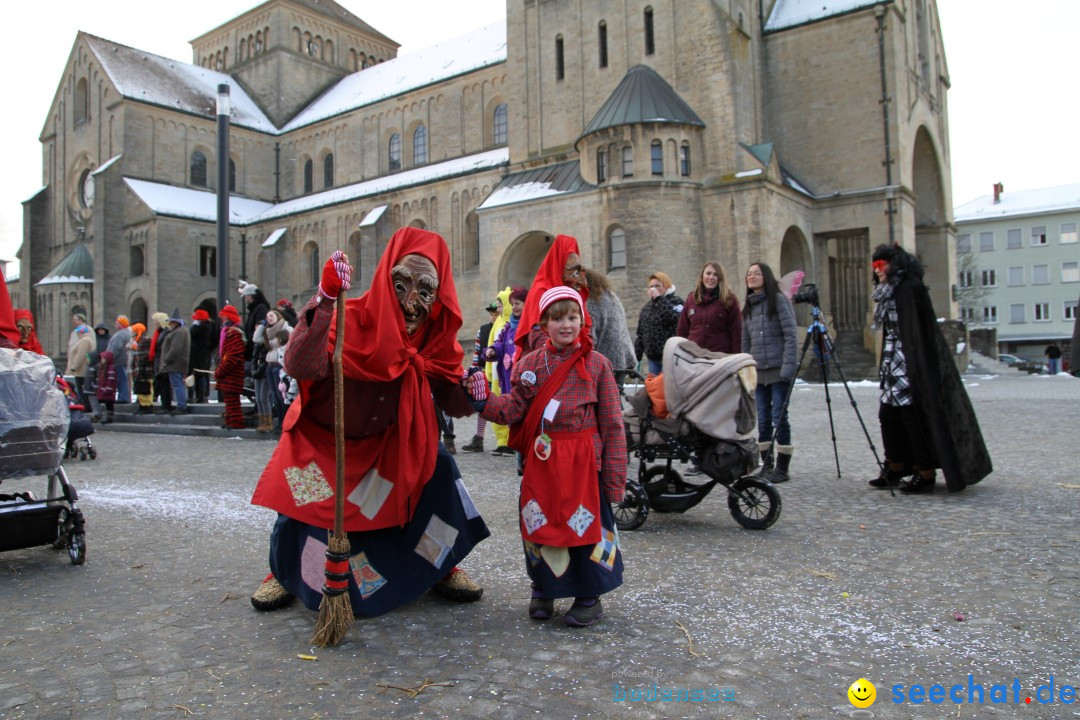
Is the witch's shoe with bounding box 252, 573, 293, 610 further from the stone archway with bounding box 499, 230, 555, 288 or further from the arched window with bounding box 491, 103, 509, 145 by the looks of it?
the arched window with bounding box 491, 103, 509, 145

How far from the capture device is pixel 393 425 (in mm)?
3449

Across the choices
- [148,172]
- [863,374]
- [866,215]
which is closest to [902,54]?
[866,215]

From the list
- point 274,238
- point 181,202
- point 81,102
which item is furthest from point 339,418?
point 81,102

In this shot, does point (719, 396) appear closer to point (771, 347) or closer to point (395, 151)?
point (771, 347)

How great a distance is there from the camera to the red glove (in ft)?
9.80

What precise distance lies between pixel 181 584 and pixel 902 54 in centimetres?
3006

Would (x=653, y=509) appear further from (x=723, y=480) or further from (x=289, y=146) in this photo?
(x=289, y=146)

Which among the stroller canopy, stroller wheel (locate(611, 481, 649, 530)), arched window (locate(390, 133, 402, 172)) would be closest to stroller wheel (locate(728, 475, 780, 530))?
the stroller canopy

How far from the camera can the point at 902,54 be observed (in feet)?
89.6

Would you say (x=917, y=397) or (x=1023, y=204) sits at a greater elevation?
(x=1023, y=204)

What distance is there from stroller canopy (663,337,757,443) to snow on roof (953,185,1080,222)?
63213mm

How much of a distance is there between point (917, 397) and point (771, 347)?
1.23m

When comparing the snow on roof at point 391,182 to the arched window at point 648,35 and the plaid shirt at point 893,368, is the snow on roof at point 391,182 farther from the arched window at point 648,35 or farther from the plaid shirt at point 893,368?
the plaid shirt at point 893,368

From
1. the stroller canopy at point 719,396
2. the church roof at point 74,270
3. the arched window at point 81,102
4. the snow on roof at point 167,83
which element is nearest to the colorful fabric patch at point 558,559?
the stroller canopy at point 719,396
